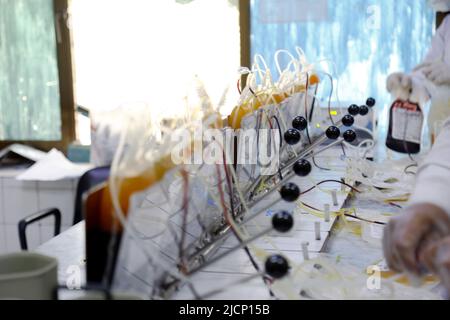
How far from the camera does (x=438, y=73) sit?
229 cm

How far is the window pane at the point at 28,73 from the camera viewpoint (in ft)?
10.5

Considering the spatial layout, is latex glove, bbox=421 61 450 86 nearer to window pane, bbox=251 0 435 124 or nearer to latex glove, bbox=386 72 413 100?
latex glove, bbox=386 72 413 100

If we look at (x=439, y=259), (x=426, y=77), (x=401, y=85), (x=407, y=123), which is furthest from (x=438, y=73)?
(x=439, y=259)

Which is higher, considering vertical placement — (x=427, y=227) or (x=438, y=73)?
(x=438, y=73)

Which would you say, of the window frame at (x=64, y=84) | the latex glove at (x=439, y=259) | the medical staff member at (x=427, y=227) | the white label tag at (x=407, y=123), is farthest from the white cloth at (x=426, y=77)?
the window frame at (x=64, y=84)

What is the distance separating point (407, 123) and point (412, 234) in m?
1.41

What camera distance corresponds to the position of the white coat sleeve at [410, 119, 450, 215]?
0.85m

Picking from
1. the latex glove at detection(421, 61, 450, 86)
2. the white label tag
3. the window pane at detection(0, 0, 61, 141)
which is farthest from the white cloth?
the window pane at detection(0, 0, 61, 141)

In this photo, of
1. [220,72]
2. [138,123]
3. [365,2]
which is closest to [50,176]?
[220,72]

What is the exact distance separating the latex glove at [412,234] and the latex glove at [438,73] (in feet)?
5.47

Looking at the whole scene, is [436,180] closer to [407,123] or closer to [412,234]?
[412,234]

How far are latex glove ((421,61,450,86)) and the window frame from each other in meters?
Answer: 2.11

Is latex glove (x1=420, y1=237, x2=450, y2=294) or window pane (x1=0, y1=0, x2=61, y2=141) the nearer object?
latex glove (x1=420, y1=237, x2=450, y2=294)
